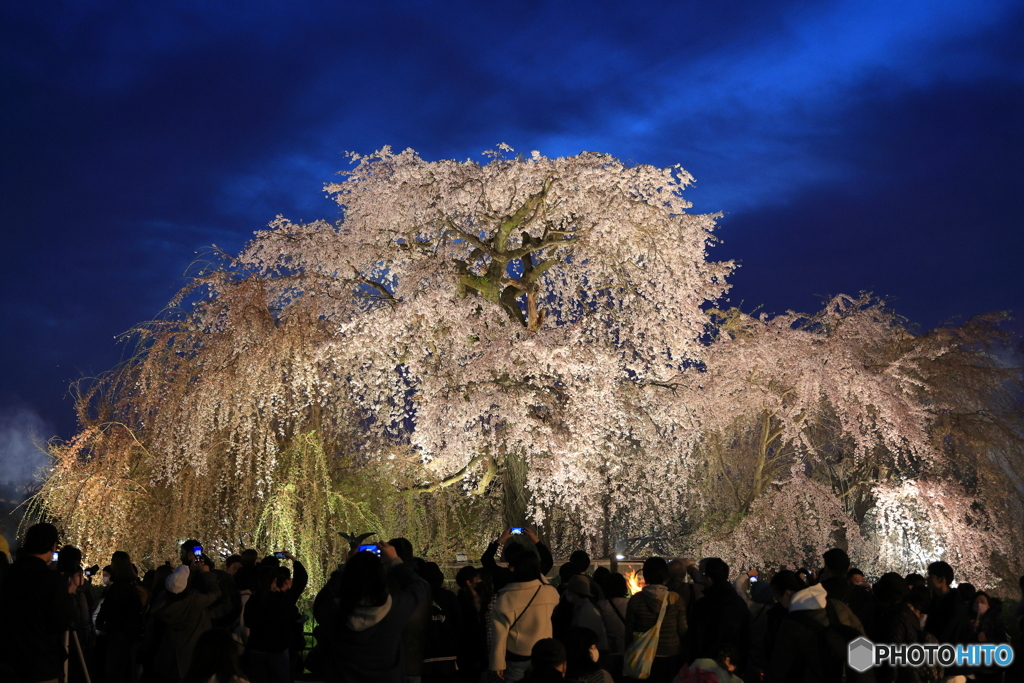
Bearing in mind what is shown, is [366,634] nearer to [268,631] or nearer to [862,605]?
[268,631]

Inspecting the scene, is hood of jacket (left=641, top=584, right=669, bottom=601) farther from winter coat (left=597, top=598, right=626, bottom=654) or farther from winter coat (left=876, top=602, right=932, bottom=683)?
winter coat (left=876, top=602, right=932, bottom=683)

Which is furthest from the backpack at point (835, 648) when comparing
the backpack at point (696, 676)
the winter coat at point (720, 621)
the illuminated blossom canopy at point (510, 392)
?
the illuminated blossom canopy at point (510, 392)

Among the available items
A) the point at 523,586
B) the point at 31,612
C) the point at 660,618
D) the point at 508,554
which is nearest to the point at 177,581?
the point at 31,612

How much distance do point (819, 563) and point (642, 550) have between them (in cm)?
576

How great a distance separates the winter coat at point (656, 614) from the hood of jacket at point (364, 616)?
2180mm

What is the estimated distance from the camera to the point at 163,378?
12.1m

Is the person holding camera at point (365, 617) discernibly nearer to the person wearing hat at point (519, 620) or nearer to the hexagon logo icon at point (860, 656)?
the person wearing hat at point (519, 620)

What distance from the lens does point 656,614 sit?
18.9 feet

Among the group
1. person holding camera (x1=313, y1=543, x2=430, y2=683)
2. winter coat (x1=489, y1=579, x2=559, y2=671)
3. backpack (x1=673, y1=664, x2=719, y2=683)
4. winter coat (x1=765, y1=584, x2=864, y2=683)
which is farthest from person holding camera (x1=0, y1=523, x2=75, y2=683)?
winter coat (x1=765, y1=584, x2=864, y2=683)

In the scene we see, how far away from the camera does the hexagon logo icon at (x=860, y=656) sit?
4.52m

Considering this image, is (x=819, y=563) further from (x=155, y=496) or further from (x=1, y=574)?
(x=1, y=574)

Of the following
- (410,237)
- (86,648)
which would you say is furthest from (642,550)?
(86,648)

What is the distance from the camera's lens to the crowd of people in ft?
14.5

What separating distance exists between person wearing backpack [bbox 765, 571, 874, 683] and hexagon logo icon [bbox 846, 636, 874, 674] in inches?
1.1
